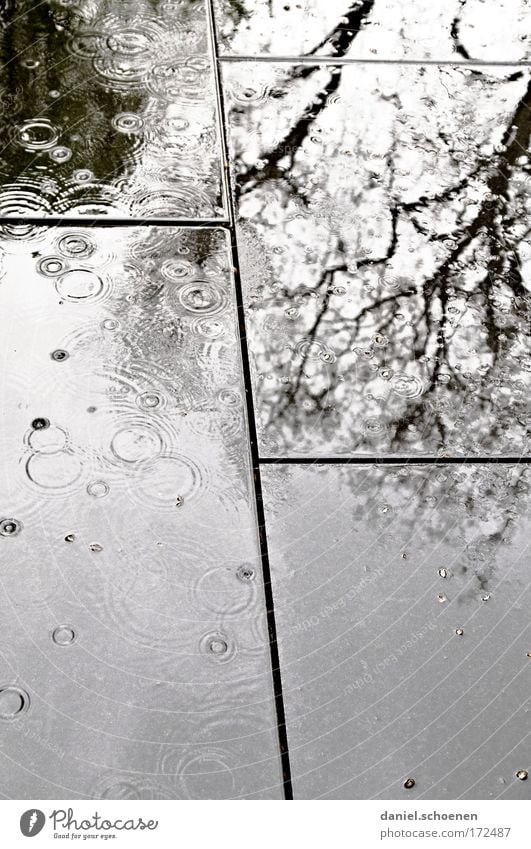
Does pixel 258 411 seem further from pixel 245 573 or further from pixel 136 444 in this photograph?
pixel 245 573

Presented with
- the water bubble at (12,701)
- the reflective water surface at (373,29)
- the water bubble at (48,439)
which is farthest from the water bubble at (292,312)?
the reflective water surface at (373,29)

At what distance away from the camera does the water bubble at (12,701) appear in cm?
166

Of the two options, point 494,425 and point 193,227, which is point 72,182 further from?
point 494,425

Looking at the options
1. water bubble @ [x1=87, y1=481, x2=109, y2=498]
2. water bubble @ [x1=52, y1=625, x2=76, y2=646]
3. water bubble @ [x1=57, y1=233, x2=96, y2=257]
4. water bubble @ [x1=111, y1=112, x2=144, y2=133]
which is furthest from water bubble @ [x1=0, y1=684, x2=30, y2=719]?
water bubble @ [x1=111, y1=112, x2=144, y2=133]

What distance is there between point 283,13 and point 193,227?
134cm

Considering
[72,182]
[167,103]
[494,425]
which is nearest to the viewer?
[494,425]

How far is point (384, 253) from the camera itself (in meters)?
2.58

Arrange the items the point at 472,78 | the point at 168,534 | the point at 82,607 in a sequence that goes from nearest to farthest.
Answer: the point at 82,607
the point at 168,534
the point at 472,78

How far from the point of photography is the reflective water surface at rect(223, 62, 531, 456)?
222cm

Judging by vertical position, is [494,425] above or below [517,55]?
below

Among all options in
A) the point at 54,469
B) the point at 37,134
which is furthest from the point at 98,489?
the point at 37,134

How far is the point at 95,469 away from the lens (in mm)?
2023
